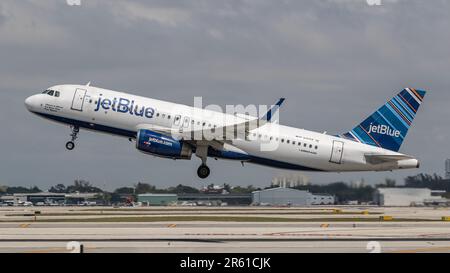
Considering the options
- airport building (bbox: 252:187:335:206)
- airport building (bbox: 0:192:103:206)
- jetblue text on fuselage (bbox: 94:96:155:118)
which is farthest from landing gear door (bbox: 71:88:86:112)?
airport building (bbox: 0:192:103:206)

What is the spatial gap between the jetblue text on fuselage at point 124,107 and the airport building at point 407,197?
31.4 metres

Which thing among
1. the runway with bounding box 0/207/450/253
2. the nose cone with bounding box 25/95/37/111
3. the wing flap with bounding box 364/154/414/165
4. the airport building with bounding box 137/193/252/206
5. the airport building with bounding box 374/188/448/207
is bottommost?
the runway with bounding box 0/207/450/253

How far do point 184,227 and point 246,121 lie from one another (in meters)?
16.3

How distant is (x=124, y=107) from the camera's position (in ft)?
216

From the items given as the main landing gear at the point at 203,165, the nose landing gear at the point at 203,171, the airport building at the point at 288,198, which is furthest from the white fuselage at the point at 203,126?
the airport building at the point at 288,198

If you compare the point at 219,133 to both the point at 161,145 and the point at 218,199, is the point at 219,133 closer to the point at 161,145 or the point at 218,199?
the point at 161,145

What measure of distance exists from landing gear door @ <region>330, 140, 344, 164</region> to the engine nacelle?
39.2 feet

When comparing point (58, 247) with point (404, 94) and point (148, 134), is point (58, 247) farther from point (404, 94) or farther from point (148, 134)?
point (404, 94)

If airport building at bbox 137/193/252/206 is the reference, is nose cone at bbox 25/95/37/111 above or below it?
above

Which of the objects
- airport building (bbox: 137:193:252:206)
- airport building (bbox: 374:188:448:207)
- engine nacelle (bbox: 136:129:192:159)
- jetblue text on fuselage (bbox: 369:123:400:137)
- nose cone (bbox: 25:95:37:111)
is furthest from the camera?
airport building (bbox: 137:193:252:206)

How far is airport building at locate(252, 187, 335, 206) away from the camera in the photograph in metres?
103

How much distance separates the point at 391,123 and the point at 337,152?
6873 mm

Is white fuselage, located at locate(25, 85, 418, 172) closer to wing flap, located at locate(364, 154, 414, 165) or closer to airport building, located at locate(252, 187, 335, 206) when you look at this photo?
wing flap, located at locate(364, 154, 414, 165)

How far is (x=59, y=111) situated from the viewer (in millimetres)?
67062
